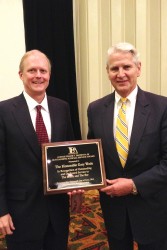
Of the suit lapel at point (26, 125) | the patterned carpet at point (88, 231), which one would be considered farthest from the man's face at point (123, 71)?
the patterned carpet at point (88, 231)

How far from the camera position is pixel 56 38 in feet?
14.9

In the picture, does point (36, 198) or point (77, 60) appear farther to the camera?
point (77, 60)

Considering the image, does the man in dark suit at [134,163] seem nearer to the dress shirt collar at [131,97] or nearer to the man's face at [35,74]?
the dress shirt collar at [131,97]

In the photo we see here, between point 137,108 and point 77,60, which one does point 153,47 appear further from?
point 137,108

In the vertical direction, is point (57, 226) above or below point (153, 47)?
below

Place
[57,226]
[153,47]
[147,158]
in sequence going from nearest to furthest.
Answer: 1. [147,158]
2. [57,226]
3. [153,47]

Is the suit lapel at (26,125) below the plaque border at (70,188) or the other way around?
the other way around

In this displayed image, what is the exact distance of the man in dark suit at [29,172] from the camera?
66.2 inches

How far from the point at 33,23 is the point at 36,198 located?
11.4 ft

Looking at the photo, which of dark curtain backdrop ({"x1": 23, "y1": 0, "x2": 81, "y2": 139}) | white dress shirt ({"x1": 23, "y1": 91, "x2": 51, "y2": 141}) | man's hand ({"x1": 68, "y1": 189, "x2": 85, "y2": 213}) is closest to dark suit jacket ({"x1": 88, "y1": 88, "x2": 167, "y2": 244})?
man's hand ({"x1": 68, "y1": 189, "x2": 85, "y2": 213})

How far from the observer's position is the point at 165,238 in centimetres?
175

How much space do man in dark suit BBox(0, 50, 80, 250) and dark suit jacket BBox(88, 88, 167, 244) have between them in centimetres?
33

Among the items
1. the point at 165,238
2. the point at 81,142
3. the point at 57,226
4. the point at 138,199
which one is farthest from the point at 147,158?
the point at 57,226

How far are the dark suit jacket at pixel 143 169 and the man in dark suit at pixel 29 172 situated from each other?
1.10 ft
